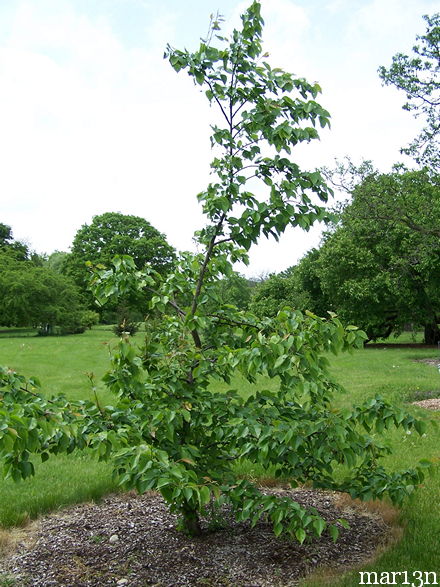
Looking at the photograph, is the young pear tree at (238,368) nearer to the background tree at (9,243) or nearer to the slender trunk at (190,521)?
the slender trunk at (190,521)

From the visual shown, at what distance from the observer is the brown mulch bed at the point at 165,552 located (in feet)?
12.4

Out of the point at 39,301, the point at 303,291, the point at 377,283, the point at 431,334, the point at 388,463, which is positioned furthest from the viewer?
the point at 39,301

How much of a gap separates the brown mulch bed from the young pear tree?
0.33 metres

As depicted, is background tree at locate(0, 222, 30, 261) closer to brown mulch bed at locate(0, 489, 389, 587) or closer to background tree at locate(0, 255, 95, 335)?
background tree at locate(0, 255, 95, 335)

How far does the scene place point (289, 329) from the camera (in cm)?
339

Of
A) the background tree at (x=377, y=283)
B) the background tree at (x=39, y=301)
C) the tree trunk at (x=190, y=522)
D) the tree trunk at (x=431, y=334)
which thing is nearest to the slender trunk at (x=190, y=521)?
the tree trunk at (x=190, y=522)

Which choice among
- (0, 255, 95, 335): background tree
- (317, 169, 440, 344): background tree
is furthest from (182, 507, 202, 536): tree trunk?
(0, 255, 95, 335): background tree

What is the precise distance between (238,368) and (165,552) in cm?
164

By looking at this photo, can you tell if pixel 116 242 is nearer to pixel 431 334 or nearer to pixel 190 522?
pixel 431 334

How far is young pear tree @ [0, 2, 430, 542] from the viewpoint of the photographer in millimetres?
3441

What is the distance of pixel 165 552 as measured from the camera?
4148mm

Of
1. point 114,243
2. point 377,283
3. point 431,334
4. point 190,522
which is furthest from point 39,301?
point 190,522

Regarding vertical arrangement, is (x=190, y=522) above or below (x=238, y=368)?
below

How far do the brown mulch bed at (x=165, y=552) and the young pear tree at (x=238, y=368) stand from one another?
1.07 feet
